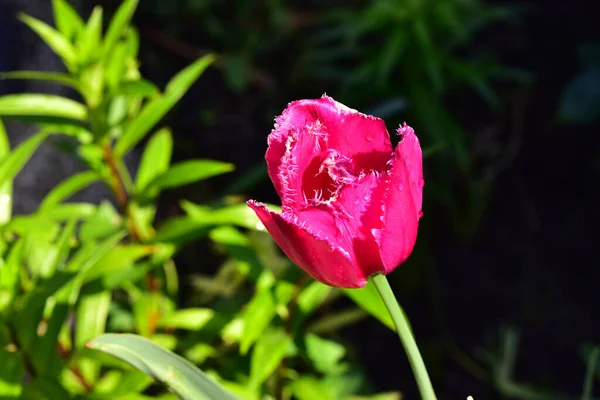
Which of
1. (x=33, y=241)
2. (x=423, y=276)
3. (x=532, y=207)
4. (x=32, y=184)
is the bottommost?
(x=423, y=276)

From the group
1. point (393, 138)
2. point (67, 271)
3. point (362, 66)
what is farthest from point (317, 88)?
point (67, 271)

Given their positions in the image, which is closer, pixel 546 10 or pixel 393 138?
pixel 393 138

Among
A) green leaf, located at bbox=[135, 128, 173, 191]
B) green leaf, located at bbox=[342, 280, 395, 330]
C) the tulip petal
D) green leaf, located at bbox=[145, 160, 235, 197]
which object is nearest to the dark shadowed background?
green leaf, located at bbox=[135, 128, 173, 191]

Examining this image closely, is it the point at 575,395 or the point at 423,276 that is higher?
the point at 423,276

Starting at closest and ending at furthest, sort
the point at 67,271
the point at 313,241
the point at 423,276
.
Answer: the point at 313,241 < the point at 67,271 < the point at 423,276

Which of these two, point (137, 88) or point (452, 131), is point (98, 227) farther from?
point (452, 131)

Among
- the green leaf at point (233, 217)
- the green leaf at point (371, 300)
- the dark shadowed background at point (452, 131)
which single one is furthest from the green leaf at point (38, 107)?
the dark shadowed background at point (452, 131)

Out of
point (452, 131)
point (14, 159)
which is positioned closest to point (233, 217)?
point (14, 159)

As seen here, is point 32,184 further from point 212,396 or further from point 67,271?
point 212,396
